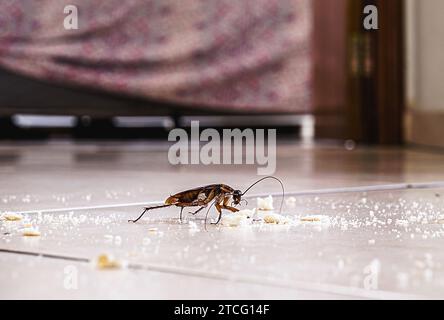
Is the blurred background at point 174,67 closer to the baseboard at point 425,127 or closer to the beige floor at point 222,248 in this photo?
the baseboard at point 425,127

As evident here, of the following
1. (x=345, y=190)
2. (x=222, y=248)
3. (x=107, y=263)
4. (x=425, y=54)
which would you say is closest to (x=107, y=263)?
(x=107, y=263)

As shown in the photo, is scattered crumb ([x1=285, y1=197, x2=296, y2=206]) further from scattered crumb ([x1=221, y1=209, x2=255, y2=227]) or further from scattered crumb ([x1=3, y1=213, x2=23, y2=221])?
scattered crumb ([x1=3, y1=213, x2=23, y2=221])

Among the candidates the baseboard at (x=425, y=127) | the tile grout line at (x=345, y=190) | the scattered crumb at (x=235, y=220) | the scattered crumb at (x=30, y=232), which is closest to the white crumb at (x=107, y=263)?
the scattered crumb at (x=30, y=232)

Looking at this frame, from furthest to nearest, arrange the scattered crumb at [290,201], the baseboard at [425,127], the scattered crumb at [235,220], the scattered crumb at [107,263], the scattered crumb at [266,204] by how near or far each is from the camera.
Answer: the baseboard at [425,127], the scattered crumb at [290,201], the scattered crumb at [266,204], the scattered crumb at [235,220], the scattered crumb at [107,263]

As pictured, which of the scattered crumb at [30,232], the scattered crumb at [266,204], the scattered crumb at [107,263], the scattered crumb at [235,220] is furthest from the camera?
the scattered crumb at [266,204]

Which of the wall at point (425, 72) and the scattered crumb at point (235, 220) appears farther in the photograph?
the wall at point (425, 72)

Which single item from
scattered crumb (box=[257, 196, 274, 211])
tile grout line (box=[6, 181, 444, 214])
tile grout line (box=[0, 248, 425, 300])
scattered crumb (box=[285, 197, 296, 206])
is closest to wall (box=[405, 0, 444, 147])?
tile grout line (box=[6, 181, 444, 214])

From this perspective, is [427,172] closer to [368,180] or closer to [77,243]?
[368,180]
